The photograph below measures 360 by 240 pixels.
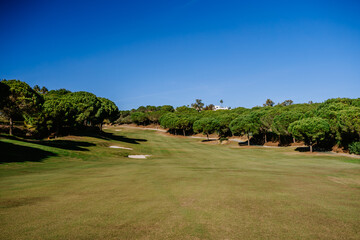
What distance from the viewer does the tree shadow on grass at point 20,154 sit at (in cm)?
1877

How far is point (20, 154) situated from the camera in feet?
68.3

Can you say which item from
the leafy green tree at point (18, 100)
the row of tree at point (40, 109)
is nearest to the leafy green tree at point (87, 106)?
the row of tree at point (40, 109)

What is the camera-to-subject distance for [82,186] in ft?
32.4

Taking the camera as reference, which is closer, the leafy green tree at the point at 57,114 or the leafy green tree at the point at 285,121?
the leafy green tree at the point at 57,114

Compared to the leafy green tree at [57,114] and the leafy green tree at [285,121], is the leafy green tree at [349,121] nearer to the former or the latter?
the leafy green tree at [285,121]

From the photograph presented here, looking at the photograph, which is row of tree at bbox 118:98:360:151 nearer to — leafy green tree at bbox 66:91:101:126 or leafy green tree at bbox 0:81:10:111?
leafy green tree at bbox 66:91:101:126

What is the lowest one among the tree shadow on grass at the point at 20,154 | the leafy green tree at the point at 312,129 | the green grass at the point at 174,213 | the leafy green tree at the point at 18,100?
the tree shadow on grass at the point at 20,154

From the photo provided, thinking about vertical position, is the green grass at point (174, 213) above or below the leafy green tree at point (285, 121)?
below

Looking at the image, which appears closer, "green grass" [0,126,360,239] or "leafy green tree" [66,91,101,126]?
"green grass" [0,126,360,239]

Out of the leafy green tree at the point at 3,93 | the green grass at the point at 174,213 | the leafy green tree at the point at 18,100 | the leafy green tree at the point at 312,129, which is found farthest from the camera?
the leafy green tree at the point at 312,129

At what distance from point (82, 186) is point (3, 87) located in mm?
32278

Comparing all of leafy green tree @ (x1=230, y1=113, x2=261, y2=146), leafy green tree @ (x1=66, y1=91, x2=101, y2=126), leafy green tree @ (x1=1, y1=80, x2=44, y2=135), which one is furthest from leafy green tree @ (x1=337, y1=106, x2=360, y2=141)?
leafy green tree @ (x1=66, y1=91, x2=101, y2=126)

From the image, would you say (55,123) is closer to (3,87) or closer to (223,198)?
(3,87)

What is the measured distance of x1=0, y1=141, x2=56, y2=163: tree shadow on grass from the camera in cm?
1877
